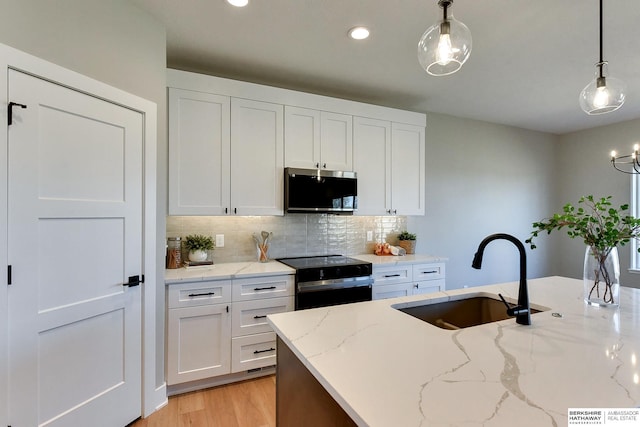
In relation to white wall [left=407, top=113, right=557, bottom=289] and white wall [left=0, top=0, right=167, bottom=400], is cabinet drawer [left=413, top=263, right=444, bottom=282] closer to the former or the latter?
white wall [left=407, top=113, right=557, bottom=289]

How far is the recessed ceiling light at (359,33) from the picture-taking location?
7.68ft

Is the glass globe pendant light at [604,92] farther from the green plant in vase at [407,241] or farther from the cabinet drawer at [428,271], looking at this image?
the green plant in vase at [407,241]

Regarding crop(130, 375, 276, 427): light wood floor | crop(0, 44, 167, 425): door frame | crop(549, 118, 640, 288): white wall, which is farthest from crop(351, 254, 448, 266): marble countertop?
crop(549, 118, 640, 288): white wall

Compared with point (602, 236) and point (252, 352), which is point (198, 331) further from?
point (602, 236)

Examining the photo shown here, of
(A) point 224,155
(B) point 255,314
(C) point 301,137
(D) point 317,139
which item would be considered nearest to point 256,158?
(A) point 224,155

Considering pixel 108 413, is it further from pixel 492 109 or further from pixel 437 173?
pixel 492 109

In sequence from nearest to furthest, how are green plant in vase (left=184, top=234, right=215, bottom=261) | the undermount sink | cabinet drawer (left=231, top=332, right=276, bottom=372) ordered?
the undermount sink, cabinet drawer (left=231, top=332, right=276, bottom=372), green plant in vase (left=184, top=234, right=215, bottom=261)

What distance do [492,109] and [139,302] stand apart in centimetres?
427

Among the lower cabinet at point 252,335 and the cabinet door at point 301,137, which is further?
the cabinet door at point 301,137

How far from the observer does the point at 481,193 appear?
4594 millimetres

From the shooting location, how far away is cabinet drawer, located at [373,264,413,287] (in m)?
3.19

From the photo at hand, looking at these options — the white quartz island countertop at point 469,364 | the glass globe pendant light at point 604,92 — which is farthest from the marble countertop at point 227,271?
the glass globe pendant light at point 604,92

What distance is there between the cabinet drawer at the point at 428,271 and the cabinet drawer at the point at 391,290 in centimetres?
13

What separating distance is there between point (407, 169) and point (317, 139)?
1.15 m
